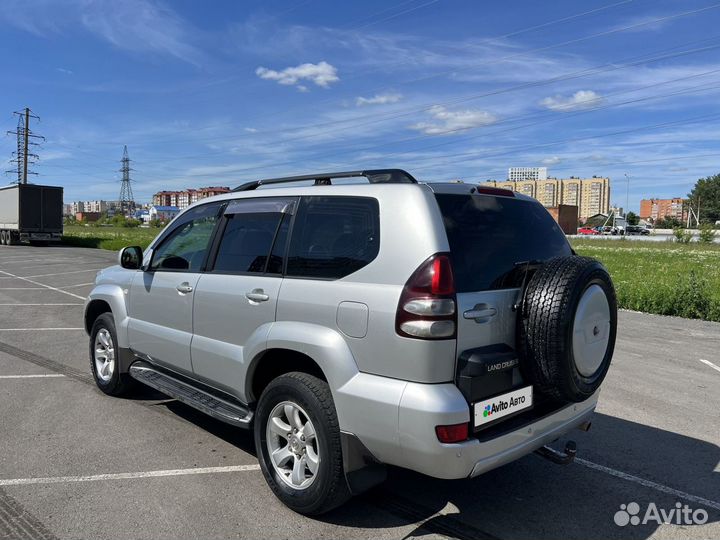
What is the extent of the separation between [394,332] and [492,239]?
0.89 meters

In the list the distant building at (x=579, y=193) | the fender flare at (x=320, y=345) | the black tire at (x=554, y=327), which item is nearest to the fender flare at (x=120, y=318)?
the fender flare at (x=320, y=345)

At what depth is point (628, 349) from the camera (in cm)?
807

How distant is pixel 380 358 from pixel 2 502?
2481 millimetres

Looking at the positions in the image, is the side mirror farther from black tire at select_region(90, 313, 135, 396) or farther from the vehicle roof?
the vehicle roof

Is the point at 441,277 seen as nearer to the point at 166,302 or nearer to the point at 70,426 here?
the point at 166,302

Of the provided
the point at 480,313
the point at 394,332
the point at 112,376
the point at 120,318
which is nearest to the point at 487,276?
the point at 480,313

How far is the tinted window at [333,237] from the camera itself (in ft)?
10.4

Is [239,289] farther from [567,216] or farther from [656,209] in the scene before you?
[656,209]

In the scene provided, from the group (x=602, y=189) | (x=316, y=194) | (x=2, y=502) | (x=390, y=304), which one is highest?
(x=602, y=189)

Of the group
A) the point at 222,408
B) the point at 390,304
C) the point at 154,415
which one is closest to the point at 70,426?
the point at 154,415

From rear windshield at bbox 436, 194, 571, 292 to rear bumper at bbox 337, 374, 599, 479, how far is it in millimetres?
581

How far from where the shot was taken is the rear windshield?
10.0 ft

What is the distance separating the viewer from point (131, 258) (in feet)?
16.4

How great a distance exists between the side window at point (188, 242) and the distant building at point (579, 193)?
6049 inches
